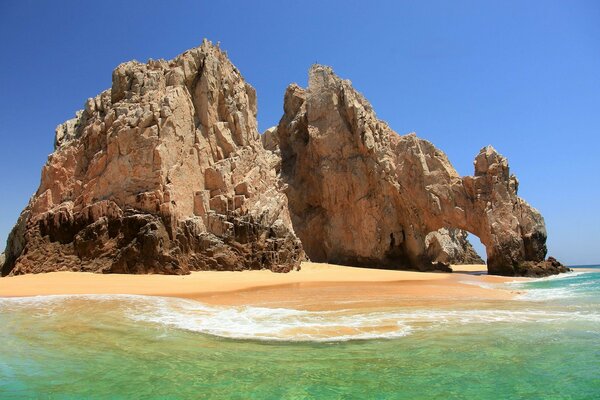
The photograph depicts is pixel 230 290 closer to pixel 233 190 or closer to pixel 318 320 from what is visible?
pixel 318 320

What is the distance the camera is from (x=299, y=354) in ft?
18.7

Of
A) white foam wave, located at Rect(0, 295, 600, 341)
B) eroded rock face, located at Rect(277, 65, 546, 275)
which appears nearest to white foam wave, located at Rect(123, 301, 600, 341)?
white foam wave, located at Rect(0, 295, 600, 341)

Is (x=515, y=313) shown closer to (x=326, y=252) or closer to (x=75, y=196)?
(x=75, y=196)

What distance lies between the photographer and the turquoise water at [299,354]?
433 cm

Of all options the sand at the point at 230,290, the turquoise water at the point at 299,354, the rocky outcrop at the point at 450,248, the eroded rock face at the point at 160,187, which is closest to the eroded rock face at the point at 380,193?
the rocky outcrop at the point at 450,248

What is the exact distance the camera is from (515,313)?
29.7 ft

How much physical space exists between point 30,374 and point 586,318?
8.94 m

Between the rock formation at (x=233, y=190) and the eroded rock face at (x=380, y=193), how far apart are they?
0.08 metres

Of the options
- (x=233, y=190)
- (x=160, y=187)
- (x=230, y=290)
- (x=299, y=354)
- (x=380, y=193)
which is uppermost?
(x=380, y=193)

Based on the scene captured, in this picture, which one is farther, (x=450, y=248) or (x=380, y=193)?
(x=450, y=248)

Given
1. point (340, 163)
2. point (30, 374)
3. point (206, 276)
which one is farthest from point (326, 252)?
point (30, 374)

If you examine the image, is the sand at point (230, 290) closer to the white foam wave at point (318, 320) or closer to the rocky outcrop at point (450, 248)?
the white foam wave at point (318, 320)

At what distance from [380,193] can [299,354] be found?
84.9ft

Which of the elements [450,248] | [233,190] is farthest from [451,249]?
[233,190]
